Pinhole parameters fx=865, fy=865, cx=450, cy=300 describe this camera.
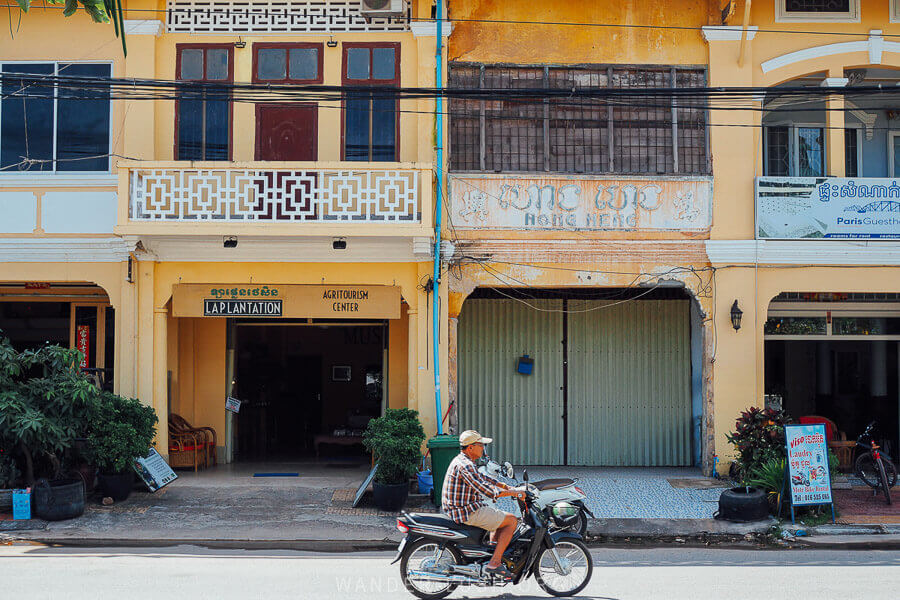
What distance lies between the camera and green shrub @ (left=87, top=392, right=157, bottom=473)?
475 inches

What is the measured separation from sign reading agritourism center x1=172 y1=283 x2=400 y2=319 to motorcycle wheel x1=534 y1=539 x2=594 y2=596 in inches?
256

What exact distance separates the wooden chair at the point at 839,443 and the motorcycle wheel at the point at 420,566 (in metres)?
8.77

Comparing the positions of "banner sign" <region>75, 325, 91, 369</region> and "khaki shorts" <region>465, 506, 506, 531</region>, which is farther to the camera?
"banner sign" <region>75, 325, 91, 369</region>

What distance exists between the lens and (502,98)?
45.2 feet

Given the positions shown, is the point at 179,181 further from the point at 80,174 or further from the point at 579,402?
the point at 579,402

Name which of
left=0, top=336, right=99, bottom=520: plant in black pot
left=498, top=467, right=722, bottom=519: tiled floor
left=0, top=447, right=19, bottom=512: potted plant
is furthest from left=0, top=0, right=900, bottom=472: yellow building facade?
left=0, top=447, right=19, bottom=512: potted plant

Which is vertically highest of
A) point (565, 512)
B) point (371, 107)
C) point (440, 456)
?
point (371, 107)

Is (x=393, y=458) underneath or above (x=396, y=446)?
underneath

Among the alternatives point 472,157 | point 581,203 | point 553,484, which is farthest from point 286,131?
point 553,484

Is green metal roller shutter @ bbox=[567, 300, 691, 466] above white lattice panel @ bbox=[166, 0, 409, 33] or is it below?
below

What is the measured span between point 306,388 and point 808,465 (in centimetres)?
938

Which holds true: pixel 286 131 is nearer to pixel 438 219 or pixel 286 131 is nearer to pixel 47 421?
pixel 438 219

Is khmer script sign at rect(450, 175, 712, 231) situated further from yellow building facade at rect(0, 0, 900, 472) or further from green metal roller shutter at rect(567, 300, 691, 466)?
green metal roller shutter at rect(567, 300, 691, 466)

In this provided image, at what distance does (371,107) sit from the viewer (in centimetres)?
1419
